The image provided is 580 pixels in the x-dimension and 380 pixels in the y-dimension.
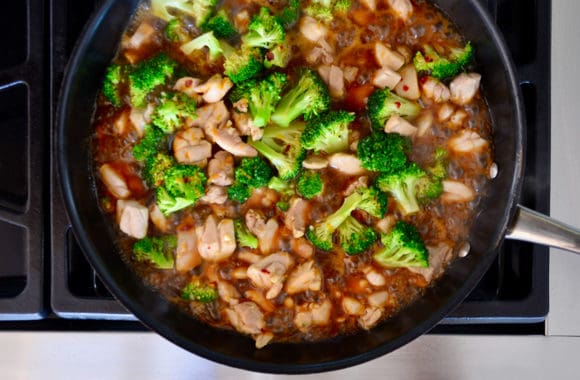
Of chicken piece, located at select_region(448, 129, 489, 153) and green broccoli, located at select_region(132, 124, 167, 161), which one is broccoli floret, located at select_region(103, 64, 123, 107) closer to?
green broccoli, located at select_region(132, 124, 167, 161)

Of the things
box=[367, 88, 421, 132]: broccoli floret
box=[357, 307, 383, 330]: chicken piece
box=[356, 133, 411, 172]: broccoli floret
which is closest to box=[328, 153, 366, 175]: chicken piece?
box=[356, 133, 411, 172]: broccoli floret

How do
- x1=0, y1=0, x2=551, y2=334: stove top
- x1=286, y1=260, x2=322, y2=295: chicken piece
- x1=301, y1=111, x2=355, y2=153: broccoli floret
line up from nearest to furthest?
x1=301, y1=111, x2=355, y2=153: broccoli floret < x1=286, y1=260, x2=322, y2=295: chicken piece < x1=0, y1=0, x2=551, y2=334: stove top

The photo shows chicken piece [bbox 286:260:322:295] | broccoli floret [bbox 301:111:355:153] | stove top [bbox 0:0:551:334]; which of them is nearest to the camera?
broccoli floret [bbox 301:111:355:153]

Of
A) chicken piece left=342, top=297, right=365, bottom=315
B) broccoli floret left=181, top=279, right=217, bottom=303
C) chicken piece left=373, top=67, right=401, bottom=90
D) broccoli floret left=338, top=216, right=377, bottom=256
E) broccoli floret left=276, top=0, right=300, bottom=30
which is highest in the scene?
broccoli floret left=276, top=0, right=300, bottom=30

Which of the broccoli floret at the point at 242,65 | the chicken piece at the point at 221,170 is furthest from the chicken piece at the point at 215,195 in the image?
the broccoli floret at the point at 242,65

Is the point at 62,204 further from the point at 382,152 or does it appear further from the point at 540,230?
the point at 540,230

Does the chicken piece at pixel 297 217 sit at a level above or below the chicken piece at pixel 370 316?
above

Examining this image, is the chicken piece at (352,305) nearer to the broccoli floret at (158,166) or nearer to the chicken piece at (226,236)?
the chicken piece at (226,236)
